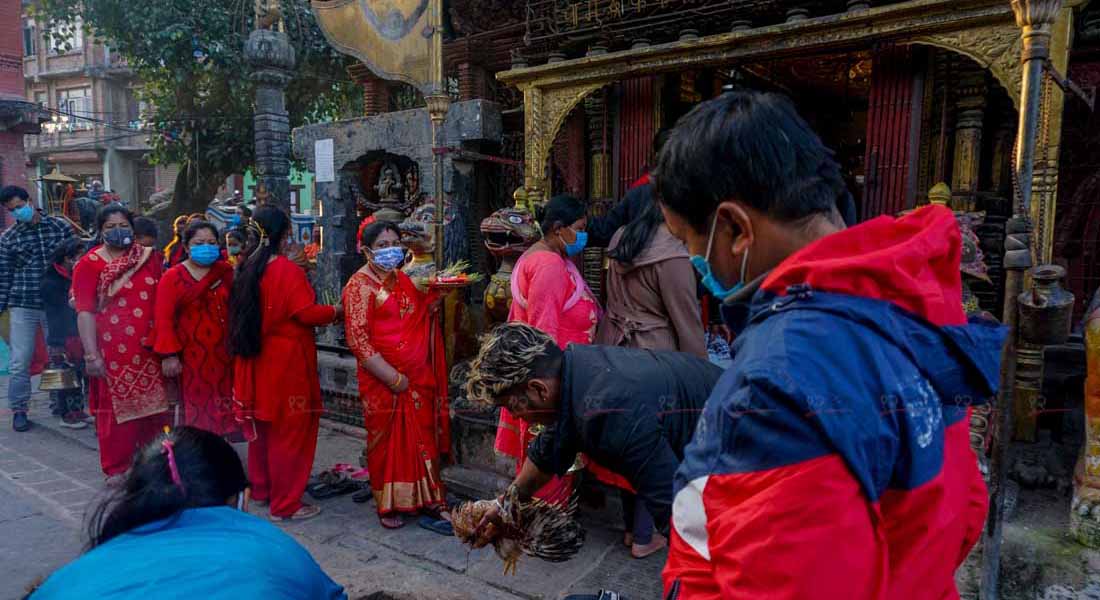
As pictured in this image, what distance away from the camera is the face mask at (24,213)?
613cm

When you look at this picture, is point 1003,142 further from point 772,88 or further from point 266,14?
point 266,14

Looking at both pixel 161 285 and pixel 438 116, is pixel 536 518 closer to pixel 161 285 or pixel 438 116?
pixel 438 116

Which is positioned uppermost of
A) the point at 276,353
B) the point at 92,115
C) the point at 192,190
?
the point at 92,115

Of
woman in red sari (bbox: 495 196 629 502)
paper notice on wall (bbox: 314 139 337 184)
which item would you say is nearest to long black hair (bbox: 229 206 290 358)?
woman in red sari (bbox: 495 196 629 502)

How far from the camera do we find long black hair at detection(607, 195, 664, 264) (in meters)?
3.57

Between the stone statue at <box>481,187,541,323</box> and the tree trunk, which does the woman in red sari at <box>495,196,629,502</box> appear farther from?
the tree trunk

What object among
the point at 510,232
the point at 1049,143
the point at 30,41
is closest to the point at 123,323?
the point at 510,232

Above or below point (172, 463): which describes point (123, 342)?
below

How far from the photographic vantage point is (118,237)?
4.77 metres

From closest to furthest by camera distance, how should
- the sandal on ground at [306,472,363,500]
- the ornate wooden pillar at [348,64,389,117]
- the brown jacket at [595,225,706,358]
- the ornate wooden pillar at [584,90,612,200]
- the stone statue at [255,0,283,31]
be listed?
1. the brown jacket at [595,225,706,358]
2. the sandal on ground at [306,472,363,500]
3. the ornate wooden pillar at [584,90,612,200]
4. the stone statue at [255,0,283,31]
5. the ornate wooden pillar at [348,64,389,117]

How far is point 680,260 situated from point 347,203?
548 cm

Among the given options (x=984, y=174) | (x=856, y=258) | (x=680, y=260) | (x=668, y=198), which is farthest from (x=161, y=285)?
(x=984, y=174)

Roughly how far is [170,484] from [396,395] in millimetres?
2473

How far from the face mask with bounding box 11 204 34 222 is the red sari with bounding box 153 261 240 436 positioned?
275cm
